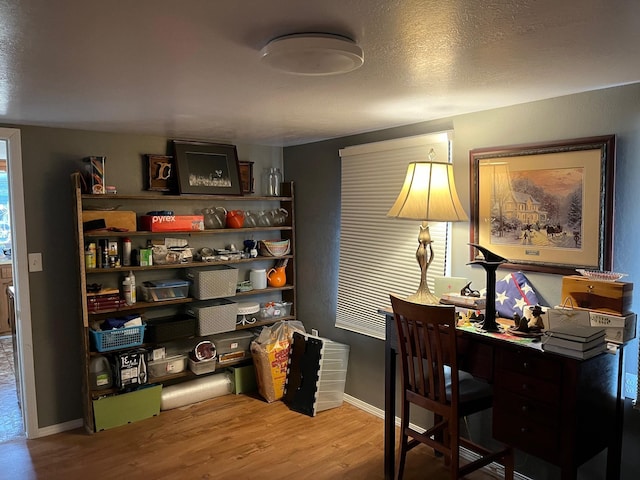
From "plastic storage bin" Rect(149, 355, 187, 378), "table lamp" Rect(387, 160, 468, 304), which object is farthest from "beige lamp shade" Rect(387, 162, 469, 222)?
"plastic storage bin" Rect(149, 355, 187, 378)

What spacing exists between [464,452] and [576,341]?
1.46 metres

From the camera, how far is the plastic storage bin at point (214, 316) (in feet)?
12.5

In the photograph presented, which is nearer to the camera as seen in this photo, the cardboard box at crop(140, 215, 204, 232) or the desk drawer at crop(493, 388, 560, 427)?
the desk drawer at crop(493, 388, 560, 427)

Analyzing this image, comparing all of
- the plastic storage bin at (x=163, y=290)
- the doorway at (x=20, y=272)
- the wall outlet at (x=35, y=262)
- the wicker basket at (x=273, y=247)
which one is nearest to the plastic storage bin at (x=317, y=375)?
the wicker basket at (x=273, y=247)

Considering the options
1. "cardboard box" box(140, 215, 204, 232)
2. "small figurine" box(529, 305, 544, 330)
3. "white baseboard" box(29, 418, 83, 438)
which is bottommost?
"white baseboard" box(29, 418, 83, 438)

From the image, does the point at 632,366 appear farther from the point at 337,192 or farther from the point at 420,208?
the point at 337,192

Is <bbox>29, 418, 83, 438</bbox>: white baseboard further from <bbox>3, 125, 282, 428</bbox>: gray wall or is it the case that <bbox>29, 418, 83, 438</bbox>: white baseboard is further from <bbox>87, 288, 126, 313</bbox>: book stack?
<bbox>87, 288, 126, 313</bbox>: book stack

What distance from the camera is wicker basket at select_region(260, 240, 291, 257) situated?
425 centimetres

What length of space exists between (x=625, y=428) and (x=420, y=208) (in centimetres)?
148

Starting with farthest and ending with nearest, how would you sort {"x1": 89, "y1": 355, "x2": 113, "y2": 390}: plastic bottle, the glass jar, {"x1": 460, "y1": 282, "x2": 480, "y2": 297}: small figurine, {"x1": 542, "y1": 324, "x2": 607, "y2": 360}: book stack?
the glass jar
{"x1": 89, "y1": 355, "x2": 113, "y2": 390}: plastic bottle
{"x1": 460, "y1": 282, "x2": 480, "y2": 297}: small figurine
{"x1": 542, "y1": 324, "x2": 607, "y2": 360}: book stack

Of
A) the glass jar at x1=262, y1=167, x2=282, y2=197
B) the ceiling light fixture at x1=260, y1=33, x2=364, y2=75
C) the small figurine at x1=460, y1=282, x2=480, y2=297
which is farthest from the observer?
the glass jar at x1=262, y1=167, x2=282, y2=197

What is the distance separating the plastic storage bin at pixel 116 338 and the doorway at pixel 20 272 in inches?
17.1

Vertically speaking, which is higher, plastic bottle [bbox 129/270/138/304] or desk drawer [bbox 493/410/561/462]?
plastic bottle [bbox 129/270/138/304]

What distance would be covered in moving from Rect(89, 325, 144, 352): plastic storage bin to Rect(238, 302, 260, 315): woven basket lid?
0.88m
